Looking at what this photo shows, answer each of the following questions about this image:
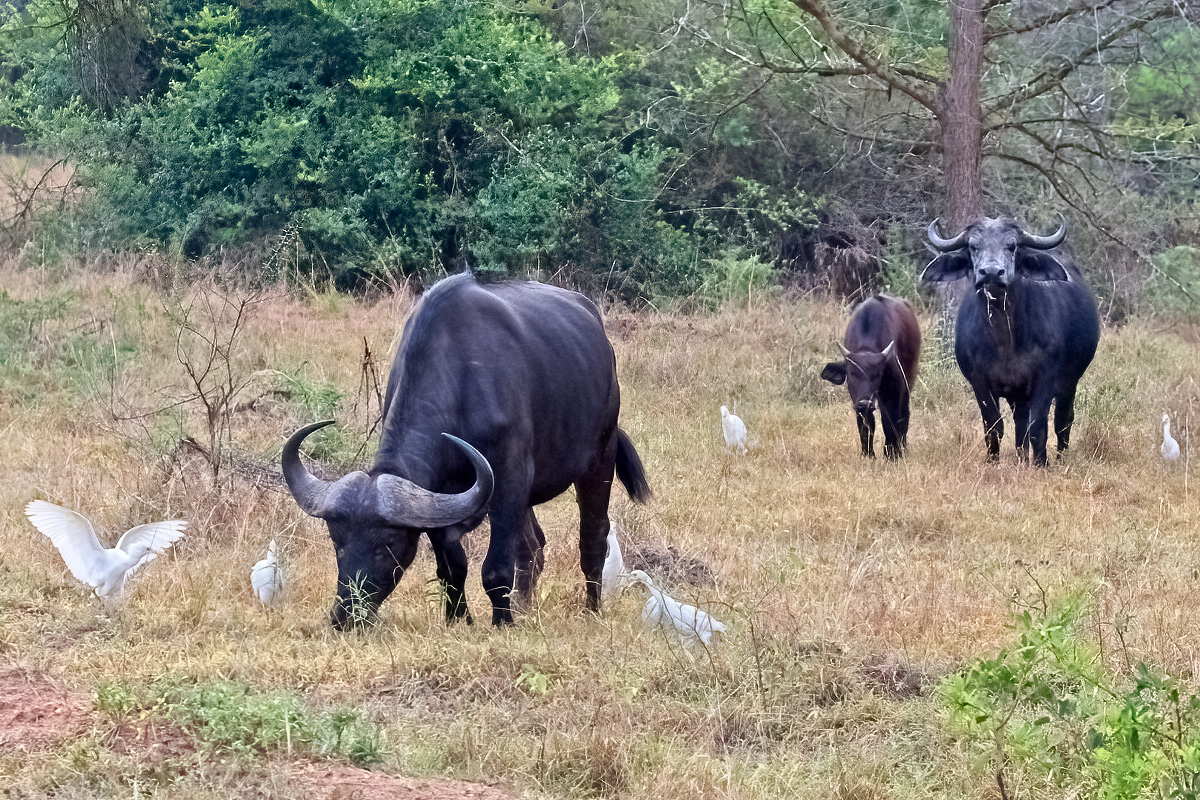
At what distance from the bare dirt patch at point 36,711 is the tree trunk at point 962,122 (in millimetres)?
10152

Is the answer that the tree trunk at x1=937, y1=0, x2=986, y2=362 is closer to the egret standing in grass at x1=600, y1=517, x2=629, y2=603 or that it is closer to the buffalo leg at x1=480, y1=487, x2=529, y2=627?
the egret standing in grass at x1=600, y1=517, x2=629, y2=603

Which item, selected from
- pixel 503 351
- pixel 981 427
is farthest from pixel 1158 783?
pixel 981 427

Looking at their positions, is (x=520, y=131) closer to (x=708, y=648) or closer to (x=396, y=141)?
(x=396, y=141)

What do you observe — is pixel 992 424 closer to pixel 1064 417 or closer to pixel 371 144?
pixel 1064 417

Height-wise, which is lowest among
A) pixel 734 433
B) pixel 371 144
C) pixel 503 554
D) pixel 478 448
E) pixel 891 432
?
pixel 891 432

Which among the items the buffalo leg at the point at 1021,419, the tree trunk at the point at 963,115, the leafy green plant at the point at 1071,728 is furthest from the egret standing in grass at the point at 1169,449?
the leafy green plant at the point at 1071,728

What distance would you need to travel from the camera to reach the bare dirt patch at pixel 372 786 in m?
3.34

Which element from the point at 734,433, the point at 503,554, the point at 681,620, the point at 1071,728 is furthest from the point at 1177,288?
the point at 1071,728

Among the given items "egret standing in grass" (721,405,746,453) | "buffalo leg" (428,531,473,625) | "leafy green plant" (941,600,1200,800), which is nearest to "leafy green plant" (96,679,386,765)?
"buffalo leg" (428,531,473,625)

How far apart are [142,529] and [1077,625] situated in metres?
4.13

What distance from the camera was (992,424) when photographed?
9.61 m

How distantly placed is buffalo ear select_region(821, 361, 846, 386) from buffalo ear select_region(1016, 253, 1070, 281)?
1.70 metres

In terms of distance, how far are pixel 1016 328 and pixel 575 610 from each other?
5.46 meters

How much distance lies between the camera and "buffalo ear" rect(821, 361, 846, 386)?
10.6 meters
